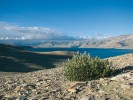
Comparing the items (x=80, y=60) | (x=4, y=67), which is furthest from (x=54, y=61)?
(x=80, y=60)

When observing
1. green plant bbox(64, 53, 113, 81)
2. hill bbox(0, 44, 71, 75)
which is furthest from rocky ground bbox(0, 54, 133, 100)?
hill bbox(0, 44, 71, 75)

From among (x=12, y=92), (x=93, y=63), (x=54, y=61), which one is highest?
(x=93, y=63)

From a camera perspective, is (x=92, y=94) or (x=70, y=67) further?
(x=70, y=67)

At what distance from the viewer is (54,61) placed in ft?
289

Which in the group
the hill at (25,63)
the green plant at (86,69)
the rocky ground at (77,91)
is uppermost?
the green plant at (86,69)

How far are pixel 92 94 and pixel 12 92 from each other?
3.57 metres

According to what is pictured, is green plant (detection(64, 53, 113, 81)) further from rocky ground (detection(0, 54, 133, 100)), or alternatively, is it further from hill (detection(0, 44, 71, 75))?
hill (detection(0, 44, 71, 75))

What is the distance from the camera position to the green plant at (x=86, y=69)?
14773mm

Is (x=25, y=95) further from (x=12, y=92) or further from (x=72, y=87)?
(x=72, y=87)

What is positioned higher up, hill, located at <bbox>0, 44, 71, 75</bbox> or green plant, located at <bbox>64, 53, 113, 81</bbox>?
green plant, located at <bbox>64, 53, 113, 81</bbox>

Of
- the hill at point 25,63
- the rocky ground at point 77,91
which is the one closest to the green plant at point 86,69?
the rocky ground at point 77,91

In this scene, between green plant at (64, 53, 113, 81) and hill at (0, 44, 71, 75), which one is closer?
green plant at (64, 53, 113, 81)

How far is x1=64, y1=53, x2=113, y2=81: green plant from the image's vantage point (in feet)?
48.5

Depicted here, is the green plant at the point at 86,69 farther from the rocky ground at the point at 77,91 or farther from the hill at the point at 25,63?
the hill at the point at 25,63
